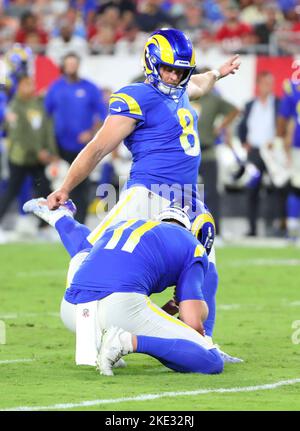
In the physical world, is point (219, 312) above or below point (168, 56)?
below

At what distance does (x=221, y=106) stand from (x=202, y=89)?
24.2 feet

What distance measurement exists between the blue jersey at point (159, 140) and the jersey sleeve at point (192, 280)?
0.92 meters

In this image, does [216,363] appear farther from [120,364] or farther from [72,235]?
[72,235]

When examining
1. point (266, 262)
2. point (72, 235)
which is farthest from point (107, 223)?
point (266, 262)

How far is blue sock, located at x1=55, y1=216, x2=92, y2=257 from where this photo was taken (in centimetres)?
821

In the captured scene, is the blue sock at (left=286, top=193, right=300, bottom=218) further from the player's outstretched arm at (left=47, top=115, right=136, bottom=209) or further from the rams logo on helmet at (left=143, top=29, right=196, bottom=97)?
the player's outstretched arm at (left=47, top=115, right=136, bottom=209)

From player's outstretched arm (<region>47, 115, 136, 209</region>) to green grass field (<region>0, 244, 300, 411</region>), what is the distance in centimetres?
115

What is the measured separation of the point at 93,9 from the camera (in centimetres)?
2436

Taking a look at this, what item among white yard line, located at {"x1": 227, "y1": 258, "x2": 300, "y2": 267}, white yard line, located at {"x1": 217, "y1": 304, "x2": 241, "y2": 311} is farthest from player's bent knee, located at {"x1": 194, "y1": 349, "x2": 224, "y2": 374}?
white yard line, located at {"x1": 227, "y1": 258, "x2": 300, "y2": 267}

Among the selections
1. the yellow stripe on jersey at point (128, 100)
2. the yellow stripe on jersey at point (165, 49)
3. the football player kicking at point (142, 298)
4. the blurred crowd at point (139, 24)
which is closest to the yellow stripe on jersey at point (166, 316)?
the football player kicking at point (142, 298)

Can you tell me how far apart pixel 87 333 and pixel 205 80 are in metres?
2.52

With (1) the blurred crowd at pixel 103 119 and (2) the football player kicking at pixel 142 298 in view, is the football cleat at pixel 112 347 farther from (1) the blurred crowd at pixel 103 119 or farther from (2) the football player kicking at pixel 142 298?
(1) the blurred crowd at pixel 103 119

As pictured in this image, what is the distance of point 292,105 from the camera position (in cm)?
1728

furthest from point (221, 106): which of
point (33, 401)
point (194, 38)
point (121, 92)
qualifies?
point (33, 401)
